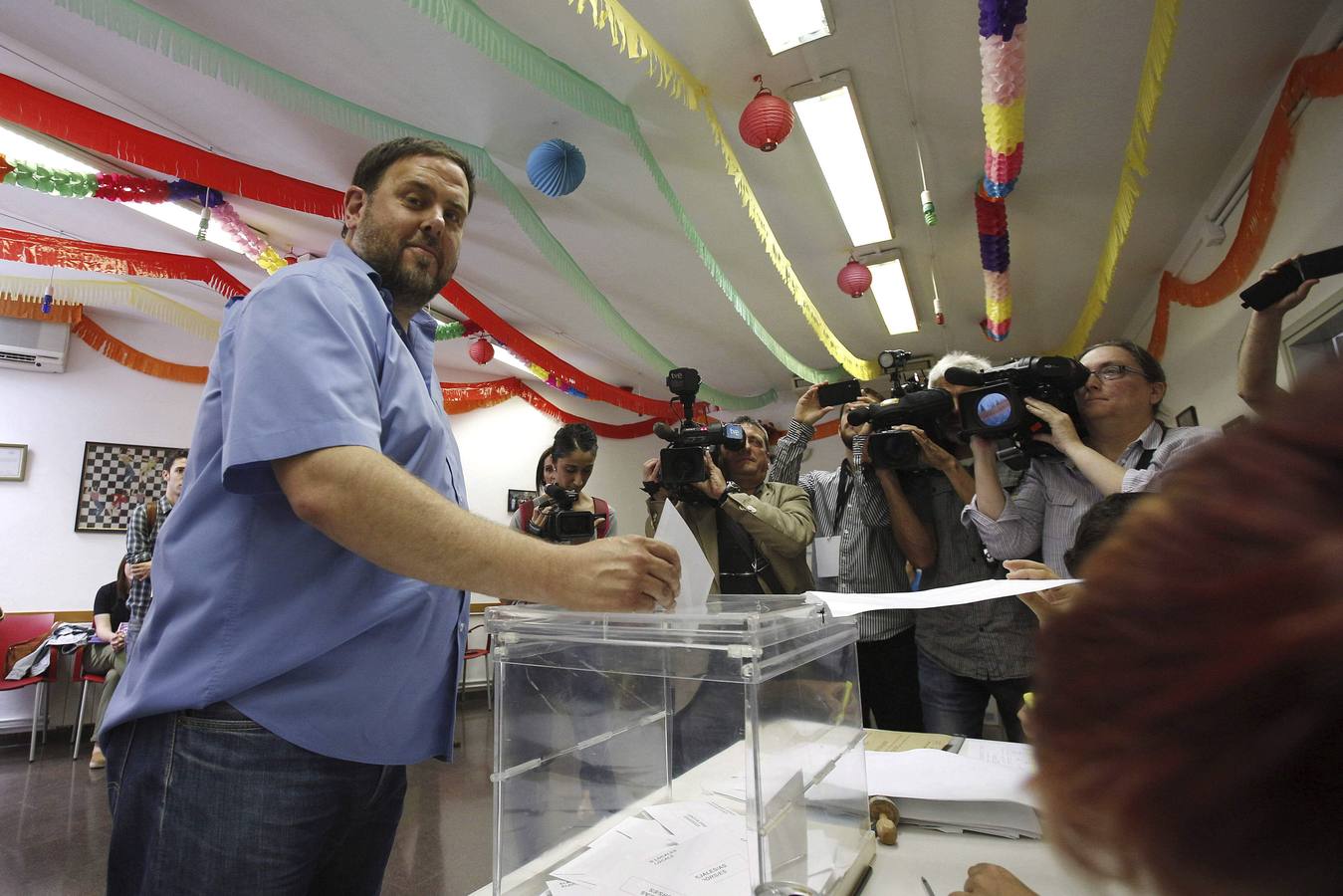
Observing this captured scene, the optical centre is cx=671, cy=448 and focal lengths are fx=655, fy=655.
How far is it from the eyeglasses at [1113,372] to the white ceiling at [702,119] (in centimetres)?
174

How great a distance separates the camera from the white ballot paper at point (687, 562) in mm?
781

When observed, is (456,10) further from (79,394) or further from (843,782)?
(79,394)

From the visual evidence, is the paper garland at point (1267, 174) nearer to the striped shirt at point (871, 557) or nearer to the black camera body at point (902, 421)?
the black camera body at point (902, 421)

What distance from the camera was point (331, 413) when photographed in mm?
697

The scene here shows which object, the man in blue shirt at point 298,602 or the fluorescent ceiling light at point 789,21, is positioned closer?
the man in blue shirt at point 298,602

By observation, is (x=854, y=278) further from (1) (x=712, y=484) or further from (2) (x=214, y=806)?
(2) (x=214, y=806)

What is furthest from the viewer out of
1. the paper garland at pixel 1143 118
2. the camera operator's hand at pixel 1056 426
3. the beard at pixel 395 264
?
the paper garland at pixel 1143 118

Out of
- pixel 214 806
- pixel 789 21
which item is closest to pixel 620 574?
pixel 214 806

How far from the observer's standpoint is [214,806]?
690mm

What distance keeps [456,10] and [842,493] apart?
1.90 metres

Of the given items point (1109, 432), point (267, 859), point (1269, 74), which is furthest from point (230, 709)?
point (1269, 74)

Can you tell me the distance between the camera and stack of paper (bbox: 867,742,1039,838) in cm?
79

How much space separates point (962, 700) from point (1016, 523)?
1.62 feet

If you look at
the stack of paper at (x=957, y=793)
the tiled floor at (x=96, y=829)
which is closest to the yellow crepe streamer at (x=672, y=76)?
the stack of paper at (x=957, y=793)
